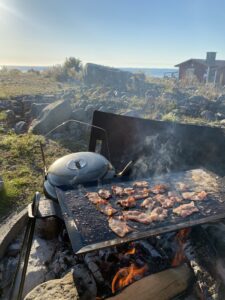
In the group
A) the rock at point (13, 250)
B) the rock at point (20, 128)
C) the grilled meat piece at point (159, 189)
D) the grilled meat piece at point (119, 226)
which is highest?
the grilled meat piece at point (159, 189)

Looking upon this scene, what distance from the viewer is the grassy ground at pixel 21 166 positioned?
5.04 metres

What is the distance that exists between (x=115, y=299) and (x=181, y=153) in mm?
2526

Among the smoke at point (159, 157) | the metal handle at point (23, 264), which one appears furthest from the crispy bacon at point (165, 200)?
the metal handle at point (23, 264)

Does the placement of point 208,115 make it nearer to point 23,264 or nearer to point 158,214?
point 158,214

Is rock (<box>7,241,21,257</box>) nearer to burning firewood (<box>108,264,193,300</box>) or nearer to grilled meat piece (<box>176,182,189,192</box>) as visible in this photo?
burning firewood (<box>108,264,193,300</box>)

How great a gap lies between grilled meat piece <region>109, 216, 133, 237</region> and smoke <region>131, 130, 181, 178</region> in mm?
1592

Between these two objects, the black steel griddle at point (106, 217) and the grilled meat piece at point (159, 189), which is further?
the grilled meat piece at point (159, 189)

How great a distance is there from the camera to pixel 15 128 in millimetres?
9430

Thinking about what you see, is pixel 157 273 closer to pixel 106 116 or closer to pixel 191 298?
pixel 191 298

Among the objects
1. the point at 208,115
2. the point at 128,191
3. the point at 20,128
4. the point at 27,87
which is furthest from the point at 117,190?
the point at 27,87

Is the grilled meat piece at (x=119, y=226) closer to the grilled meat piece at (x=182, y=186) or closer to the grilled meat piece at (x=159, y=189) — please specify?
the grilled meat piece at (x=159, y=189)

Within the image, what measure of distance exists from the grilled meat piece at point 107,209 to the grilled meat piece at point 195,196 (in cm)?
84

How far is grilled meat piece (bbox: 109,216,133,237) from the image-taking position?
2.43 m

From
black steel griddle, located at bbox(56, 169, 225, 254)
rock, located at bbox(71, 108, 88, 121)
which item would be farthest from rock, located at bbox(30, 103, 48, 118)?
black steel griddle, located at bbox(56, 169, 225, 254)
